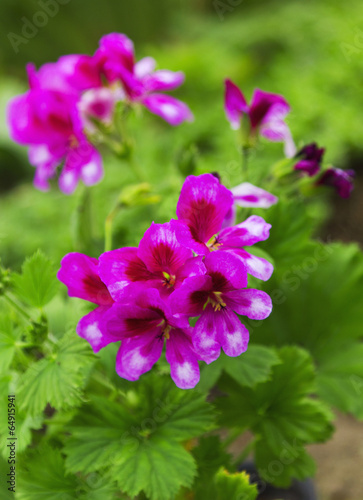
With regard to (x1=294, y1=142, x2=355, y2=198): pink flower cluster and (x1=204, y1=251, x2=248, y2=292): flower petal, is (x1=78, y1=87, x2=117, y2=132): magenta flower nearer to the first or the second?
(x1=294, y1=142, x2=355, y2=198): pink flower cluster

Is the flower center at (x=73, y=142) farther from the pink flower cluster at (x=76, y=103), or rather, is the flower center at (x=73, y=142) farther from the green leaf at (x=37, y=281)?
the green leaf at (x=37, y=281)

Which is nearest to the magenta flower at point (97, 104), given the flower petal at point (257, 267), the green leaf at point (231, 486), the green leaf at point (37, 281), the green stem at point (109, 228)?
the green stem at point (109, 228)

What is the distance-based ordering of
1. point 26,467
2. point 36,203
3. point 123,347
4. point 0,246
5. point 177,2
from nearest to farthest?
point 123,347
point 26,467
point 0,246
point 36,203
point 177,2

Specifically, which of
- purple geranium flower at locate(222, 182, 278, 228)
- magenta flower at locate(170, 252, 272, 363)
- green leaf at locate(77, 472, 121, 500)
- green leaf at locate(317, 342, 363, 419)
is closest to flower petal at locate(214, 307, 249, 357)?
magenta flower at locate(170, 252, 272, 363)

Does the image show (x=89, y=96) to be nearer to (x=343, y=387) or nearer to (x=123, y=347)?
(x=123, y=347)

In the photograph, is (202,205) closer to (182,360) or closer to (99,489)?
(182,360)

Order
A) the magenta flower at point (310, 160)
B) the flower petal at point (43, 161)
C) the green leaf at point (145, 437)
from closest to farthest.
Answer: the green leaf at point (145, 437)
the magenta flower at point (310, 160)
the flower petal at point (43, 161)

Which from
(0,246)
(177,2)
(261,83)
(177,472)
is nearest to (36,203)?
(0,246)
